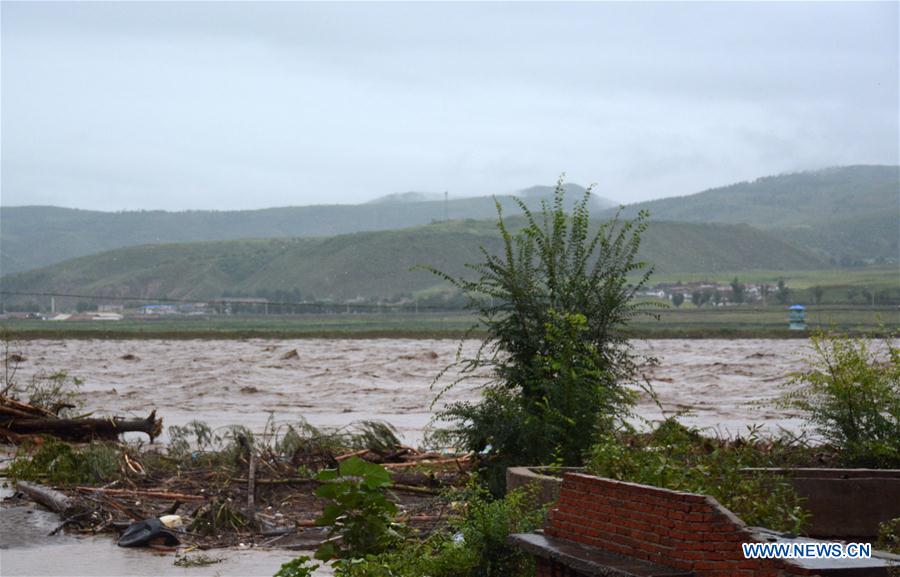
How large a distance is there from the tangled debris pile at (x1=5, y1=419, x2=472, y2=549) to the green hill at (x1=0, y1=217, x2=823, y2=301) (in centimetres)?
13580

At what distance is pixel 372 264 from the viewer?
169750mm

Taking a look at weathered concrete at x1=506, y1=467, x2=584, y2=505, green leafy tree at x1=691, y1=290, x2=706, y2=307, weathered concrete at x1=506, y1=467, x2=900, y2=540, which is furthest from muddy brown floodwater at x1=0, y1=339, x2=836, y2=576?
green leafy tree at x1=691, y1=290, x2=706, y2=307

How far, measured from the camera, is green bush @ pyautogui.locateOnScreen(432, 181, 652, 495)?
1360 cm

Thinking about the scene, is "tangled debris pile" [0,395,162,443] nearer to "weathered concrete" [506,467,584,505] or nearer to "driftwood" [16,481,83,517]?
"driftwood" [16,481,83,517]

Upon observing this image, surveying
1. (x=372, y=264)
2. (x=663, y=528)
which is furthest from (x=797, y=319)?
(x=372, y=264)

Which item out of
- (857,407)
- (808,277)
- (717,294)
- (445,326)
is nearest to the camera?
(857,407)

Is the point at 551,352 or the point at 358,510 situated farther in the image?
the point at 551,352

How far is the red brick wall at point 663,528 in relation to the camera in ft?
25.2

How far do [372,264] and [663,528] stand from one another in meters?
162

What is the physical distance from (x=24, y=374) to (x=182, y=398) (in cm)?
1127

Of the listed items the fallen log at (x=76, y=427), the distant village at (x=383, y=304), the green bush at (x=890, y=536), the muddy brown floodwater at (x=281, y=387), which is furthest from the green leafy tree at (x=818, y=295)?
the green bush at (x=890, y=536)

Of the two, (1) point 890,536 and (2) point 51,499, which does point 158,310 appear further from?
(1) point 890,536

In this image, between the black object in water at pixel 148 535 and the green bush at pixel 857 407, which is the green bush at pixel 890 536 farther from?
the black object in water at pixel 148 535

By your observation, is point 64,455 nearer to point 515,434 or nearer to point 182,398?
point 515,434
